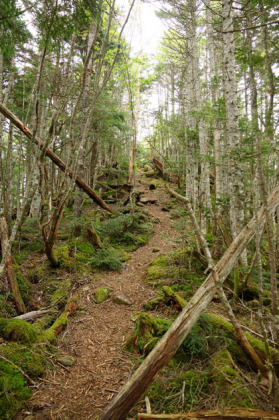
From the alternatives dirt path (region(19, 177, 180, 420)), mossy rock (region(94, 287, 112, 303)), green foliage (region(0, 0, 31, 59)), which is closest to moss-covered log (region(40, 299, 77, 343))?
dirt path (region(19, 177, 180, 420))

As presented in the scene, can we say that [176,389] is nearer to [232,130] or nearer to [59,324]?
[59,324]

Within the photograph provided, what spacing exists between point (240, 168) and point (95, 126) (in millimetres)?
8398

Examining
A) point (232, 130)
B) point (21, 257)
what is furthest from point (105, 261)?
point (232, 130)

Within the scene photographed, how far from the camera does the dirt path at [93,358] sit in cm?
255

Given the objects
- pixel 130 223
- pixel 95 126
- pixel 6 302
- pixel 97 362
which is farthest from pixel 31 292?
pixel 95 126

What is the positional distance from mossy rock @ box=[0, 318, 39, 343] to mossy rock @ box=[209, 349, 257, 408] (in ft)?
8.55

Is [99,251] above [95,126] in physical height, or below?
below

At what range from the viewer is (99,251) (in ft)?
23.7

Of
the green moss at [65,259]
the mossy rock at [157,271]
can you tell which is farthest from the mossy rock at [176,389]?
the green moss at [65,259]

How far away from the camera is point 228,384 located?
8.02 ft

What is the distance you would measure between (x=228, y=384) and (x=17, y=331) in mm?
2910

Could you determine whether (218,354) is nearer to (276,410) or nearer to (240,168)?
(276,410)

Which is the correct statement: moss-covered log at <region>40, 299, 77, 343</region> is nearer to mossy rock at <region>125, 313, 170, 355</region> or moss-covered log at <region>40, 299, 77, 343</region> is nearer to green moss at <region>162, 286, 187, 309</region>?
mossy rock at <region>125, 313, 170, 355</region>

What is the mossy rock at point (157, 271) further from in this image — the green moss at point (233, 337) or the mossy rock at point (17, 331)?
the mossy rock at point (17, 331)
